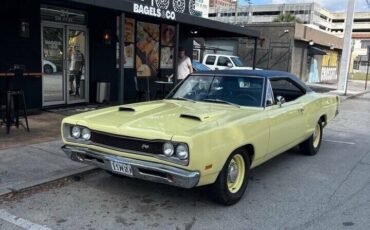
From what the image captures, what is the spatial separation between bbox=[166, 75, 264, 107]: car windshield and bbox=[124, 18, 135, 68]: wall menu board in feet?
24.2

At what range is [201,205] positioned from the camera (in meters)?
4.73

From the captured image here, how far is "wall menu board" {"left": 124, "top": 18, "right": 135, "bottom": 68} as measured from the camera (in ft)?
42.6

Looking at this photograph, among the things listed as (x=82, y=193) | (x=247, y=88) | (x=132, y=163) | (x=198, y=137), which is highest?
(x=247, y=88)

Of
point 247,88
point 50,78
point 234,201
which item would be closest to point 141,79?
point 50,78

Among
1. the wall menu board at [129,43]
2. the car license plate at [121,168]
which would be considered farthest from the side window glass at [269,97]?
the wall menu board at [129,43]

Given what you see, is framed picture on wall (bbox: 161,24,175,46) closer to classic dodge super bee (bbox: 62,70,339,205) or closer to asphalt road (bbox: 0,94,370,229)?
classic dodge super bee (bbox: 62,70,339,205)

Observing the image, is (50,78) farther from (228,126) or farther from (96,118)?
(228,126)

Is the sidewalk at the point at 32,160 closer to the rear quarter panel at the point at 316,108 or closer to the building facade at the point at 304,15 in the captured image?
the rear quarter panel at the point at 316,108

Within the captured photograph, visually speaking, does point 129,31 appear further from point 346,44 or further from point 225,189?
point 346,44

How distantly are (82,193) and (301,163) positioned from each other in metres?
3.63

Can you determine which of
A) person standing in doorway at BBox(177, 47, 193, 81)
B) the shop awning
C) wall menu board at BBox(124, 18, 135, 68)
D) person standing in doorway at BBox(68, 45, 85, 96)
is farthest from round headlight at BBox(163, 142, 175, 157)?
wall menu board at BBox(124, 18, 135, 68)

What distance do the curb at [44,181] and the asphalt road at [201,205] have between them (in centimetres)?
13

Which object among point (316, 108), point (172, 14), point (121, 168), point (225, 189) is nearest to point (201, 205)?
point (225, 189)

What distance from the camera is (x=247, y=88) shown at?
18.6 feet
